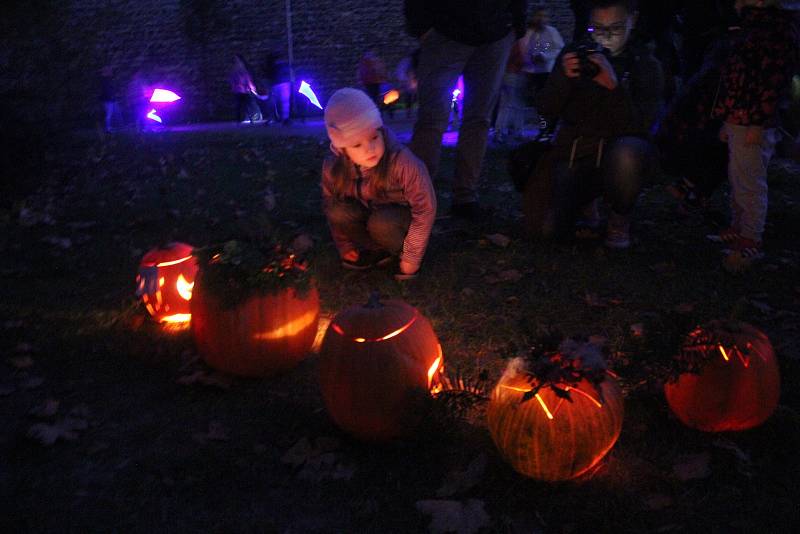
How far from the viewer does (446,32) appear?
15.2 feet

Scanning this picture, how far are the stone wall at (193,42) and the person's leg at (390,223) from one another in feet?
50.6

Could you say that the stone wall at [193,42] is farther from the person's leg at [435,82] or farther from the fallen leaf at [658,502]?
the fallen leaf at [658,502]

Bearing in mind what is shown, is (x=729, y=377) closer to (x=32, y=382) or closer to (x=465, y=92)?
(x=32, y=382)

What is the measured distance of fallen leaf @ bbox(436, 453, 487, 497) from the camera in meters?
2.25

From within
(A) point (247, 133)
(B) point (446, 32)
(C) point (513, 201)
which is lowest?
(A) point (247, 133)

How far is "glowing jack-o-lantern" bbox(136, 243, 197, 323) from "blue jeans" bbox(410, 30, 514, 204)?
218cm

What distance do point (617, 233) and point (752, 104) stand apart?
120cm

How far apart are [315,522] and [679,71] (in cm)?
717

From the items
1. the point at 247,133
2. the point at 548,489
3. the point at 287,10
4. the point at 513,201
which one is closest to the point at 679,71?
the point at 513,201

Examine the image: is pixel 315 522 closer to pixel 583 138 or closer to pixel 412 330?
pixel 412 330

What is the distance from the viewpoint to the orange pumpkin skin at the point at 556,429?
216 centimetres

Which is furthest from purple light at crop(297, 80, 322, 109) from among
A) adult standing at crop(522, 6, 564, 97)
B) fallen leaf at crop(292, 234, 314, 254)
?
fallen leaf at crop(292, 234, 314, 254)

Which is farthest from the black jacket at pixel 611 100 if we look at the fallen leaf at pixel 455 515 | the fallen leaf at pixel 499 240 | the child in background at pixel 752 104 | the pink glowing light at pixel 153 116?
the pink glowing light at pixel 153 116

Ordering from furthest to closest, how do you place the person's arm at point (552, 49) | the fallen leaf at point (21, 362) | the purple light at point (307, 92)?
1. the purple light at point (307, 92)
2. the person's arm at point (552, 49)
3. the fallen leaf at point (21, 362)
